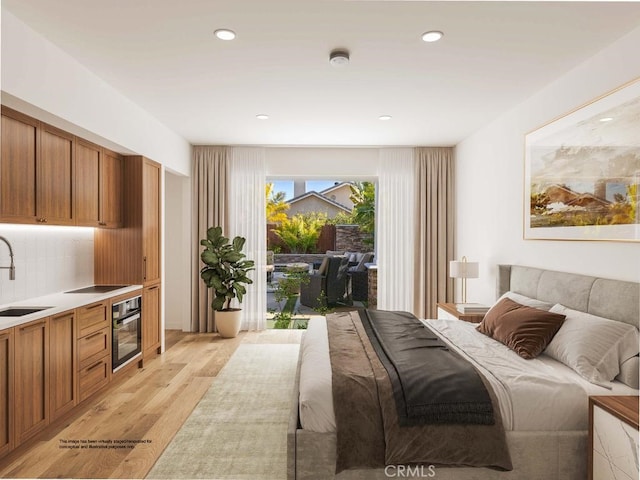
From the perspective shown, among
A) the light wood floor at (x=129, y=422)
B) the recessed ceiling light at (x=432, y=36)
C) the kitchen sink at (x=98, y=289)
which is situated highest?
the recessed ceiling light at (x=432, y=36)

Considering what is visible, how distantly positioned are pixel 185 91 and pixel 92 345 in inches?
90.4

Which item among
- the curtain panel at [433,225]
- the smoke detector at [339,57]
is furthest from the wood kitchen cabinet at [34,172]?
the curtain panel at [433,225]

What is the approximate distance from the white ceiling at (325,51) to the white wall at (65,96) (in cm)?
10

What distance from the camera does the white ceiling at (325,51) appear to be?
7.61 ft

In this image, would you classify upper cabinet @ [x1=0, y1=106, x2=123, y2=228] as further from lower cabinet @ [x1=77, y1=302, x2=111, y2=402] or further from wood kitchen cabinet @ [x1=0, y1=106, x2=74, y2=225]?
lower cabinet @ [x1=77, y1=302, x2=111, y2=402]

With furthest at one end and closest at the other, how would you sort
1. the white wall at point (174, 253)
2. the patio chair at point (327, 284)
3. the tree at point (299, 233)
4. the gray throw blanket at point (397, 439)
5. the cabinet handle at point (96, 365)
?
the tree at point (299, 233)
the patio chair at point (327, 284)
the white wall at point (174, 253)
the cabinet handle at point (96, 365)
the gray throw blanket at point (397, 439)

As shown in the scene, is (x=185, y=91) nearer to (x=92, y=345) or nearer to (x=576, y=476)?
(x=92, y=345)

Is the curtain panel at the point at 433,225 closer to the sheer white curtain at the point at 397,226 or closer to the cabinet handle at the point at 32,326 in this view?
the sheer white curtain at the point at 397,226

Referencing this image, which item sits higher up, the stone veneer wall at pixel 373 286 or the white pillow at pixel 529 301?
the white pillow at pixel 529 301

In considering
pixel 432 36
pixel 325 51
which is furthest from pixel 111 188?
pixel 432 36

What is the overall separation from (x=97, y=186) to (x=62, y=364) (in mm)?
1588

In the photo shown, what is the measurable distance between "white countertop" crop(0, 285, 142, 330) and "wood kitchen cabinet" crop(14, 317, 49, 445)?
1.8 inches

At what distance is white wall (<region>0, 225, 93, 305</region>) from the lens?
2.99 meters

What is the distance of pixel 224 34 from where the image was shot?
259 cm
